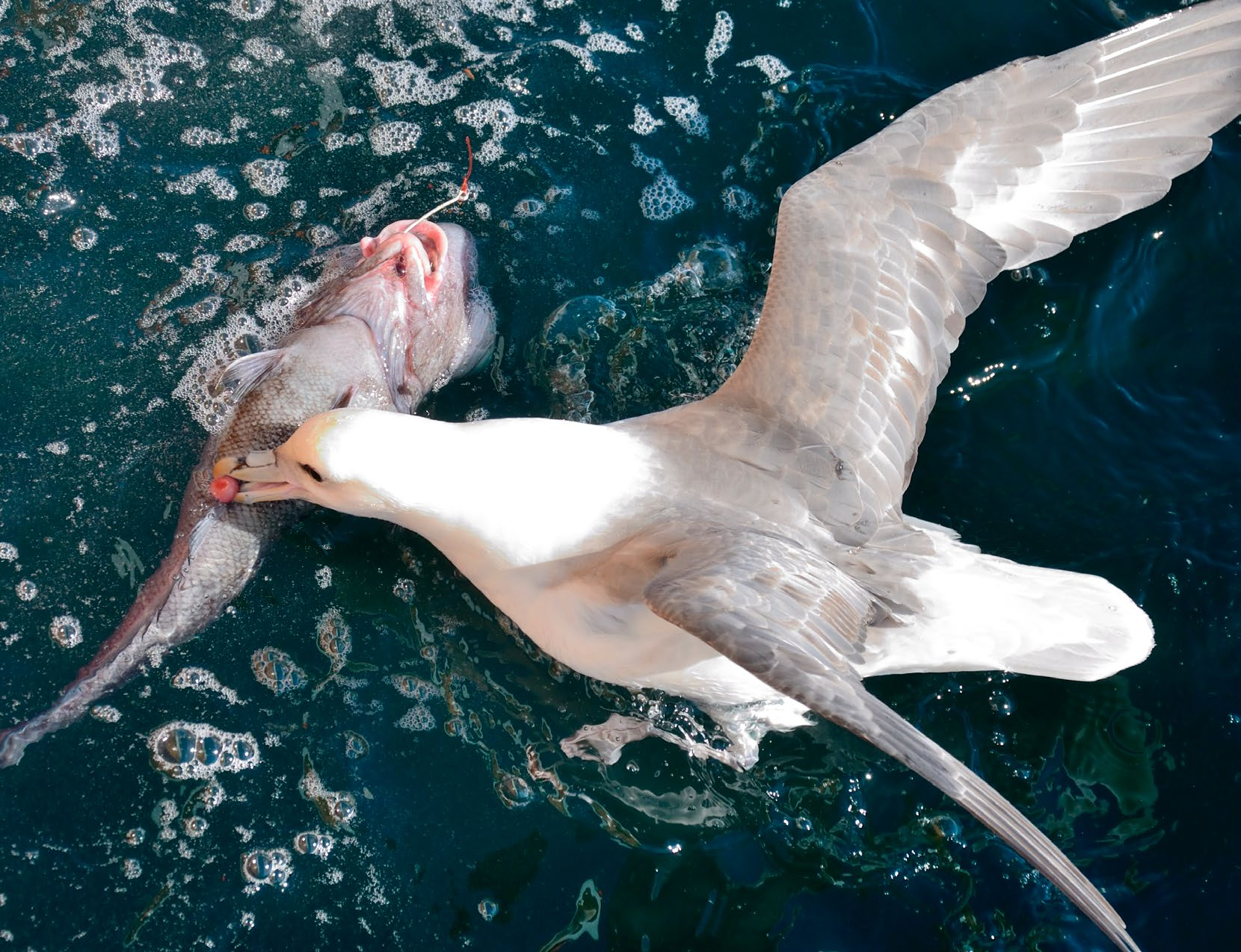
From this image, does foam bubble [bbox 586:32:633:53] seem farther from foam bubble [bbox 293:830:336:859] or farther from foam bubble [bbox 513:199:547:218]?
foam bubble [bbox 293:830:336:859]

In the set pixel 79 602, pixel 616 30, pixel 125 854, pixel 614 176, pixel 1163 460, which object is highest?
pixel 616 30

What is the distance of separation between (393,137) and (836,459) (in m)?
2.16

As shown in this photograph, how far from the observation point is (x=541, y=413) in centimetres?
373

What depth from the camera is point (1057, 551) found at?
3572 mm

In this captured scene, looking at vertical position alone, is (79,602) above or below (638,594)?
below

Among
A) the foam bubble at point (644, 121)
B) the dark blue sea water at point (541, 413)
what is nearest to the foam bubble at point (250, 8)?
the dark blue sea water at point (541, 413)

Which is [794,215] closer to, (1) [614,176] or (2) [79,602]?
(1) [614,176]

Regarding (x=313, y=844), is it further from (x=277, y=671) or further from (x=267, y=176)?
(x=267, y=176)

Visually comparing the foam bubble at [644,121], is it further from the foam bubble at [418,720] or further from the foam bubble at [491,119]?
the foam bubble at [418,720]

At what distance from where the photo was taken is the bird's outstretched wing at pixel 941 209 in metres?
3.23

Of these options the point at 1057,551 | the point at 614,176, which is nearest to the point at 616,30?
the point at 614,176

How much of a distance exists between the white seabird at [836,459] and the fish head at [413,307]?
592 millimetres

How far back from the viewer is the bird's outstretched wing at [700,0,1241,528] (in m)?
3.23

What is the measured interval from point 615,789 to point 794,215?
1798mm
